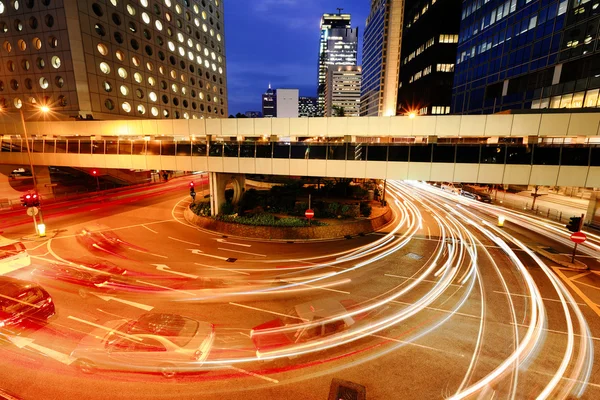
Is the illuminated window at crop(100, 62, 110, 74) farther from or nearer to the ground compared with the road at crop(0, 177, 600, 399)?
farther from the ground

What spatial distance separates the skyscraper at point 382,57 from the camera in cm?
10544

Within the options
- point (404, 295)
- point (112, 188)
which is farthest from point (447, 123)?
point (112, 188)

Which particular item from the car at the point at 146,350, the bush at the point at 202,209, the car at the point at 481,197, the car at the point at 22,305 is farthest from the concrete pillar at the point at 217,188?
the car at the point at 481,197

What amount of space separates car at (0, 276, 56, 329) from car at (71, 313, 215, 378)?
3.35m

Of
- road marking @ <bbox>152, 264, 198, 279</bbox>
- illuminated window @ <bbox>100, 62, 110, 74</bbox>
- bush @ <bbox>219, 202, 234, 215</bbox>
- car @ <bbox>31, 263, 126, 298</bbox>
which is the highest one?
illuminated window @ <bbox>100, 62, 110, 74</bbox>

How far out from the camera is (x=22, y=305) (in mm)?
10219

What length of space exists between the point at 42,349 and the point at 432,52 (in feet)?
245

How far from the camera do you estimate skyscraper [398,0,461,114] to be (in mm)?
57031

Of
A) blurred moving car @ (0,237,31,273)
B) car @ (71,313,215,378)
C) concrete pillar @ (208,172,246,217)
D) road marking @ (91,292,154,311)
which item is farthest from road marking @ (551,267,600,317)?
blurred moving car @ (0,237,31,273)

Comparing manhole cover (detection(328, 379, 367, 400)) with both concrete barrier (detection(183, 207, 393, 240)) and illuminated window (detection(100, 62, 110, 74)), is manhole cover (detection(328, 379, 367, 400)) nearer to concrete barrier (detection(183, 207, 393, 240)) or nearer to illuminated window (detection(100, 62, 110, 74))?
concrete barrier (detection(183, 207, 393, 240))

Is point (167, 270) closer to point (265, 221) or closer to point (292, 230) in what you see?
point (265, 221)

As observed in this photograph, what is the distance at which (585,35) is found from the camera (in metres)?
31.2

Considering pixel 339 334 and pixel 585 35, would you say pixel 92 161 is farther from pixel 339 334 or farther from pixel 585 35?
pixel 585 35

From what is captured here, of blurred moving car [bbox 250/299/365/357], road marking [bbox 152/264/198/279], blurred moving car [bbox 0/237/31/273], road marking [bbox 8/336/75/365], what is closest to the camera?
road marking [bbox 8/336/75/365]
